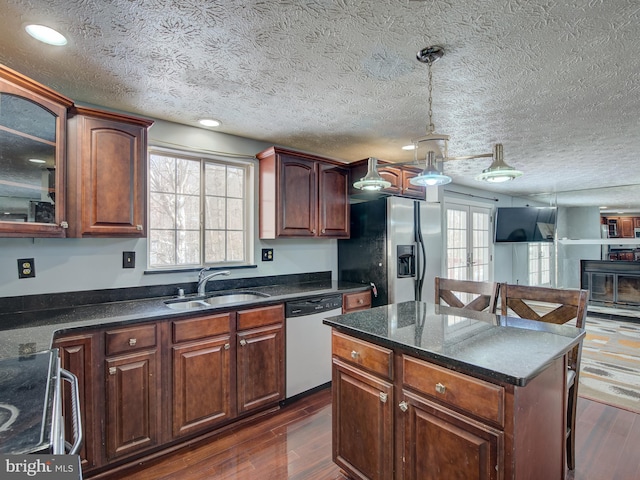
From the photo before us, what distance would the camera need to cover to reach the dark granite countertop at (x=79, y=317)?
1.53 meters

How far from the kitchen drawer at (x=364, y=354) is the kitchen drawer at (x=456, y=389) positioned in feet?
0.30

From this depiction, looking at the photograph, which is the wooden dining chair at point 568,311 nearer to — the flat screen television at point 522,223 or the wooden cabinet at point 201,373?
the wooden cabinet at point 201,373

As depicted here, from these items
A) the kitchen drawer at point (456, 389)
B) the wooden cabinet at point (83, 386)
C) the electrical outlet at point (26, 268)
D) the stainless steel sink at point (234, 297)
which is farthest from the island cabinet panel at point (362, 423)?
the electrical outlet at point (26, 268)

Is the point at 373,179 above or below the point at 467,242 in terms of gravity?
above

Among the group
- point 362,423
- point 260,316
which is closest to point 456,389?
point 362,423

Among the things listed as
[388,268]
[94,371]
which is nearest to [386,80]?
[388,268]

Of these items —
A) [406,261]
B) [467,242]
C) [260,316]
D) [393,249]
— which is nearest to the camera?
[260,316]

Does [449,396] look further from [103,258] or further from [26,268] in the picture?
[26,268]

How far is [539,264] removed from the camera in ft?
23.4

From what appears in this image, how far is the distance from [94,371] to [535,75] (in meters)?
3.03

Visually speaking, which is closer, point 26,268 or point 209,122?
point 26,268

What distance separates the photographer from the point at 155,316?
205cm

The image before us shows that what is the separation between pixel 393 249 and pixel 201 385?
2020 millimetres

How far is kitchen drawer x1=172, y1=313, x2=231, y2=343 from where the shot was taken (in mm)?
2150
